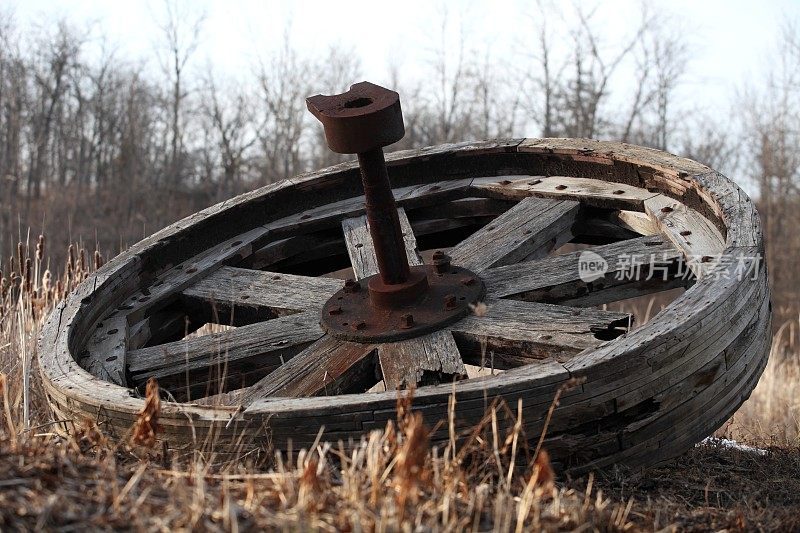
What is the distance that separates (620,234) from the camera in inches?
174

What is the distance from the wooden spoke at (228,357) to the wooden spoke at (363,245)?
0.57m

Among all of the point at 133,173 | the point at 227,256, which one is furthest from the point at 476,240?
the point at 133,173

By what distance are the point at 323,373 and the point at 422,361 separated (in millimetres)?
377

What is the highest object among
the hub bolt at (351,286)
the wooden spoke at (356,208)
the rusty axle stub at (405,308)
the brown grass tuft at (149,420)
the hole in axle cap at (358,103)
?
the hole in axle cap at (358,103)

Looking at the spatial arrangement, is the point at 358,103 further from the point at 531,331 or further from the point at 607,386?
the point at 607,386

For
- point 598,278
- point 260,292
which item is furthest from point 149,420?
point 598,278

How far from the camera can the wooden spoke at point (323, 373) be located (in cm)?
325

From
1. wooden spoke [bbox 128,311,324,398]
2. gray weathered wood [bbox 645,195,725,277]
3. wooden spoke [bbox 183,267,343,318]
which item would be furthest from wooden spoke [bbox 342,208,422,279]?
gray weathered wood [bbox 645,195,725,277]

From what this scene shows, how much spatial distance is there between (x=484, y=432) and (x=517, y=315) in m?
0.98

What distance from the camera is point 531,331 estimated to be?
10.9 ft

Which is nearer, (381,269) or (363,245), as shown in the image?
(381,269)

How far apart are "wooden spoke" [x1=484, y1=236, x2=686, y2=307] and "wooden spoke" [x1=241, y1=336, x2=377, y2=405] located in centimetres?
66

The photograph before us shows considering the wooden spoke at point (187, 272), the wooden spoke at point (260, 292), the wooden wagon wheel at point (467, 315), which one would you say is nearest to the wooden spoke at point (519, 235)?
the wooden wagon wheel at point (467, 315)

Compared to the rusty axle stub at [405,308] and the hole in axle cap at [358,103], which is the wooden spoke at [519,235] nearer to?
the rusty axle stub at [405,308]
